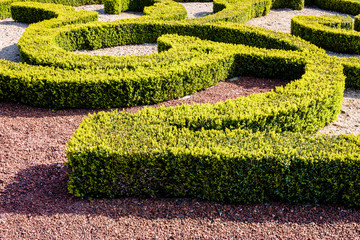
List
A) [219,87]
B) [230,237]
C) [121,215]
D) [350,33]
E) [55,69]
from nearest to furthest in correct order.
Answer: [230,237] < [121,215] < [55,69] < [219,87] < [350,33]

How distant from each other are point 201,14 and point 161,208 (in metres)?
15.9

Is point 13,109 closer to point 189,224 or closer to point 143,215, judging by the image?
point 143,215

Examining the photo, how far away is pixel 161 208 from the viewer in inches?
251

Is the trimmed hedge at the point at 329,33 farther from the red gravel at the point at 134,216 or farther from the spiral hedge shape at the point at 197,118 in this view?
the red gravel at the point at 134,216

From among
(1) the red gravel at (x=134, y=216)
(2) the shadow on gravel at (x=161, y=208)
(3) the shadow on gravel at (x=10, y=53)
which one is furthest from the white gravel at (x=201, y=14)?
(1) the red gravel at (x=134, y=216)

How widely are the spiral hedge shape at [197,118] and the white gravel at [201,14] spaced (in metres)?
0.43

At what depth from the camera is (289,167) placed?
6.31 metres

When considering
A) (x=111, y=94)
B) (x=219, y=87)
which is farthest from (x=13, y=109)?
(x=219, y=87)

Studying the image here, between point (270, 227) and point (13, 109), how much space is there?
688cm

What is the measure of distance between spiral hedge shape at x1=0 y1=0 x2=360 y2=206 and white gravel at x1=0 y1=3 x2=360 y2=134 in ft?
1.42

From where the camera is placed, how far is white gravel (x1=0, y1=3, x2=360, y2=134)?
9.34 meters

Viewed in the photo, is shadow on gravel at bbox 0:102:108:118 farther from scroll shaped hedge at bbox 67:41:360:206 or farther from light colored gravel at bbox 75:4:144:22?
light colored gravel at bbox 75:4:144:22

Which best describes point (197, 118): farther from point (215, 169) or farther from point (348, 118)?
point (348, 118)

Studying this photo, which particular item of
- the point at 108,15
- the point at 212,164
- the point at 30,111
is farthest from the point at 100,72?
the point at 108,15
